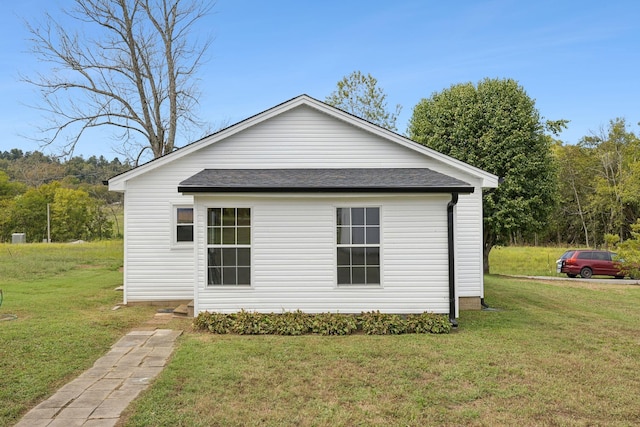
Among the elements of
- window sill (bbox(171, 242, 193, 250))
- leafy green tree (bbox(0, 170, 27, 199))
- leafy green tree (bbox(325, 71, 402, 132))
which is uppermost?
leafy green tree (bbox(325, 71, 402, 132))

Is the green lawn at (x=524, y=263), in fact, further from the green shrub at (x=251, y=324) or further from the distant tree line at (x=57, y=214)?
the distant tree line at (x=57, y=214)

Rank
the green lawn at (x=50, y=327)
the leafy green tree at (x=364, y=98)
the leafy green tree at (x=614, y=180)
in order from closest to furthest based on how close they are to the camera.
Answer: the green lawn at (x=50, y=327) < the leafy green tree at (x=364, y=98) < the leafy green tree at (x=614, y=180)

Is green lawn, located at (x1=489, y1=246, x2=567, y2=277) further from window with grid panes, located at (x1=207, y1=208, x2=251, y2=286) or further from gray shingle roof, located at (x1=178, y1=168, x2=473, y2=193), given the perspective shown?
window with grid panes, located at (x1=207, y1=208, x2=251, y2=286)

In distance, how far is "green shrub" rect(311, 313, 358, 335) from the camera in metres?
8.66

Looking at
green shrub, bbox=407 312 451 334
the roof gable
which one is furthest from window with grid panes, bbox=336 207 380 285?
the roof gable

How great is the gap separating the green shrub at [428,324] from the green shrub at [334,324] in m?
1.09

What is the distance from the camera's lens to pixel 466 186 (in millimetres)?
8898

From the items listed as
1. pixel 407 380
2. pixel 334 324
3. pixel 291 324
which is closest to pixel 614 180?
pixel 334 324

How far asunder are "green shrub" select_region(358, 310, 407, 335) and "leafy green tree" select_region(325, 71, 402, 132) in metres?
25.7

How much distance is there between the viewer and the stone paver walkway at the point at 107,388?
476 cm

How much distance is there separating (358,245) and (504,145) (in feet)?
46.9

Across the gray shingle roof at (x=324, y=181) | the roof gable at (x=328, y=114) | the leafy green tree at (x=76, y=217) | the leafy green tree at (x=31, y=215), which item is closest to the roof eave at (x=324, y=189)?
the gray shingle roof at (x=324, y=181)

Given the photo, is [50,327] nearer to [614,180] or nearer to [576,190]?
[614,180]

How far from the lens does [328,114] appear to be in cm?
1126
